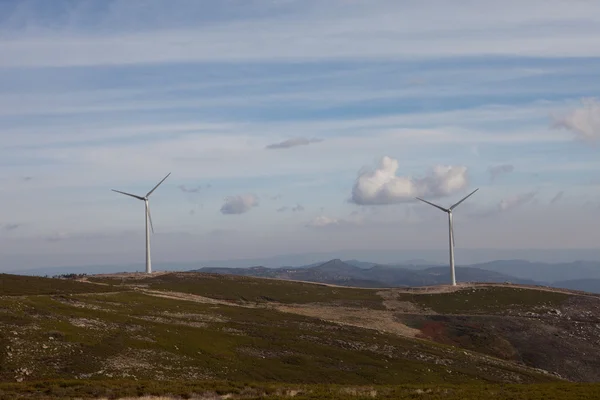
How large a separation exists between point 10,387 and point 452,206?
14022 centimetres

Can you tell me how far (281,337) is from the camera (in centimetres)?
8494

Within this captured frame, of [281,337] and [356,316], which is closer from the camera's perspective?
[281,337]

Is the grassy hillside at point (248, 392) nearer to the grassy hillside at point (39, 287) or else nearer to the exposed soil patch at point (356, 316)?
the exposed soil patch at point (356, 316)

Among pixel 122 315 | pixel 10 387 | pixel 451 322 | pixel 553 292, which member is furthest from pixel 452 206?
pixel 10 387

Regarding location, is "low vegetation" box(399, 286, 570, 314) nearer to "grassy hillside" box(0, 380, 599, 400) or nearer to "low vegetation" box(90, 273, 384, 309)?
"low vegetation" box(90, 273, 384, 309)

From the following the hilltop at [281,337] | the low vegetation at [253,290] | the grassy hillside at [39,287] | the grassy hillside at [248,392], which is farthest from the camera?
the low vegetation at [253,290]

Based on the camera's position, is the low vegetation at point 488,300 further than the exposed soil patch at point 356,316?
Yes

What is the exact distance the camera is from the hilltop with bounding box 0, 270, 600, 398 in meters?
59.6

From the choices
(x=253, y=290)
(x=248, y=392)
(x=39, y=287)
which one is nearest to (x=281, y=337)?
(x=248, y=392)

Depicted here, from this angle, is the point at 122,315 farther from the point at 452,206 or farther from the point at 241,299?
the point at 452,206

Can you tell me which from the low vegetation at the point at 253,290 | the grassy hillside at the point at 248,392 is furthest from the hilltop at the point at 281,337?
the low vegetation at the point at 253,290

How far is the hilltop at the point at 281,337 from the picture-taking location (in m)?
59.6

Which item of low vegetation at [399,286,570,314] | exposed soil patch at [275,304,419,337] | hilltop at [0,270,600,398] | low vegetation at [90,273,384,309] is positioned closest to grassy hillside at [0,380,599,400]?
hilltop at [0,270,600,398]

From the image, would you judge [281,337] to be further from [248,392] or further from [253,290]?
[253,290]
